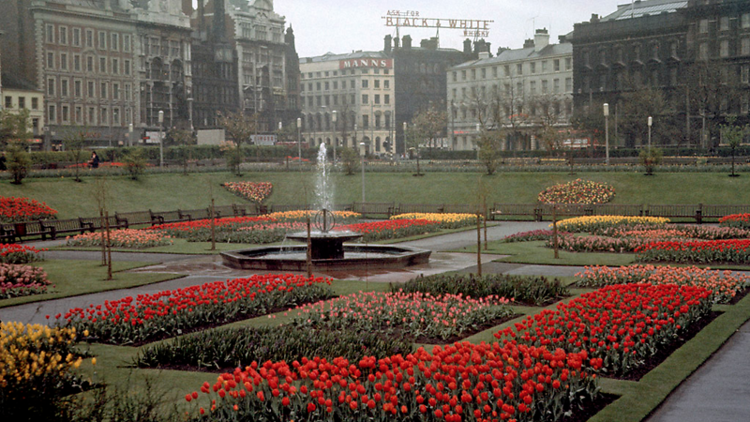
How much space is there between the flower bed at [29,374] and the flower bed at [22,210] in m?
25.9

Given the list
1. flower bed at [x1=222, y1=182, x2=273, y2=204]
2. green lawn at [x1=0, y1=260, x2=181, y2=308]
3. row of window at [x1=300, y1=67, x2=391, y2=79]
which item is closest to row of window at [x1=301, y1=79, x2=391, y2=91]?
row of window at [x1=300, y1=67, x2=391, y2=79]

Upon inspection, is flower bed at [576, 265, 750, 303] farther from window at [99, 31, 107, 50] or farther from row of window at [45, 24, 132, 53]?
window at [99, 31, 107, 50]

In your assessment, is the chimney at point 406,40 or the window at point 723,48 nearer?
the window at point 723,48

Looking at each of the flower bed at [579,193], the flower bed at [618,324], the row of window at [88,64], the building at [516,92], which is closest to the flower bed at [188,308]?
the flower bed at [618,324]

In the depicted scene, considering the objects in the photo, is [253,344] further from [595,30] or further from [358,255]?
[595,30]

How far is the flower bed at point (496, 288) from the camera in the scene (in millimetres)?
15766

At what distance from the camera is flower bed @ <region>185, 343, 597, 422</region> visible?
25.3 feet

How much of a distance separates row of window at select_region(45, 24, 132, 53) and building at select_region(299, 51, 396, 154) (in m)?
46.4

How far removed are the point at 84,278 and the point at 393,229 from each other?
46.9ft

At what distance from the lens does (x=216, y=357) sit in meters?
10.8

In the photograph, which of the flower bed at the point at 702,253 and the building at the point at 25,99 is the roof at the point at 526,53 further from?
the flower bed at the point at 702,253

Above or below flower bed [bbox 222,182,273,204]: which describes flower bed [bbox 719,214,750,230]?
below

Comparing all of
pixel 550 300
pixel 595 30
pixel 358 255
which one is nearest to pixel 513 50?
pixel 595 30

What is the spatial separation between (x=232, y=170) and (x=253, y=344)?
46.0 meters
